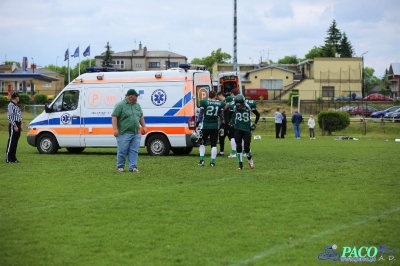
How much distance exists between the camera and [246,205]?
433 inches

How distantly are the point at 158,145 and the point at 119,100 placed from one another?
197 centimetres

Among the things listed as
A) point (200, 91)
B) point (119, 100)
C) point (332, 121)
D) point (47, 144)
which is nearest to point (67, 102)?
point (47, 144)

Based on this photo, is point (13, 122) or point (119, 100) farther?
point (119, 100)

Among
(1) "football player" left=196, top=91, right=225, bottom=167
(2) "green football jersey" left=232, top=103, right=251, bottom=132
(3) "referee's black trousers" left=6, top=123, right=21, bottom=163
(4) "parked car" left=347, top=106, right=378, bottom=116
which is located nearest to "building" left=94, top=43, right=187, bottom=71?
(4) "parked car" left=347, top=106, right=378, bottom=116

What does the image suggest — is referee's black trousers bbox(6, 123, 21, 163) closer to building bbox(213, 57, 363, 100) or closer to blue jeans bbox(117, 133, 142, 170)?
blue jeans bbox(117, 133, 142, 170)

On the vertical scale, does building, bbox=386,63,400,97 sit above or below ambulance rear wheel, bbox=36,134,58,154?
above

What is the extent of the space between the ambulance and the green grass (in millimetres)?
4569

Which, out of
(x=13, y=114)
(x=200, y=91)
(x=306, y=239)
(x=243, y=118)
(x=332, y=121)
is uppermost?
(x=200, y=91)

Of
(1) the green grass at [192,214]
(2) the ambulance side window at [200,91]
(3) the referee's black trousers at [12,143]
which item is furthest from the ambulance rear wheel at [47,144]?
(1) the green grass at [192,214]

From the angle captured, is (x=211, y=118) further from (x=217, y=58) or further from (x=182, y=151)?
(x=217, y=58)

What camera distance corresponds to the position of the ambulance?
2195cm

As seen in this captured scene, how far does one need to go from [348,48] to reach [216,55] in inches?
1576

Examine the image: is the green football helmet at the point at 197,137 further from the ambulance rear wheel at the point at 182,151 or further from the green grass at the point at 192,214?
the ambulance rear wheel at the point at 182,151

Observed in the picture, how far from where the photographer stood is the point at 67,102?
23562mm
